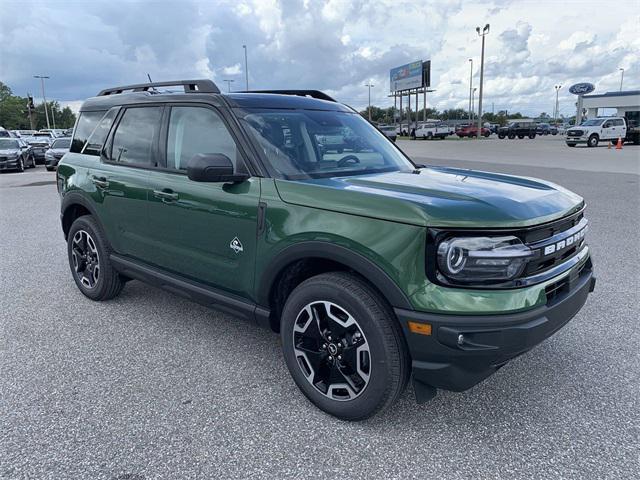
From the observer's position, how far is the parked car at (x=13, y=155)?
20.2 m

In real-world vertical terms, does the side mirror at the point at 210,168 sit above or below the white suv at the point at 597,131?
below

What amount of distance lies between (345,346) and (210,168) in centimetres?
128

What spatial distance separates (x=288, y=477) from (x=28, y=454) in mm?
1345

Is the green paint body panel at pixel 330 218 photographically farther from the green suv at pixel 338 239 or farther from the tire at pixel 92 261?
the tire at pixel 92 261

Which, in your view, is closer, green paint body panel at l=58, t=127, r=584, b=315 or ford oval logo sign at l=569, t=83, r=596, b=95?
green paint body panel at l=58, t=127, r=584, b=315

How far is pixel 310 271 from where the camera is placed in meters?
3.06

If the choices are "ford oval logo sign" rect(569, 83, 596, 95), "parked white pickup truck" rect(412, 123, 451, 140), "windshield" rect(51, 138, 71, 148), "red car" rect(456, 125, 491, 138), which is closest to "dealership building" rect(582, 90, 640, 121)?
"ford oval logo sign" rect(569, 83, 596, 95)

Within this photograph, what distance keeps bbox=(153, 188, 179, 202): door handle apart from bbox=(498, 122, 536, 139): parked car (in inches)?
2047

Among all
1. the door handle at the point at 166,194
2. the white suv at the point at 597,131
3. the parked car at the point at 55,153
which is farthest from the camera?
the white suv at the point at 597,131

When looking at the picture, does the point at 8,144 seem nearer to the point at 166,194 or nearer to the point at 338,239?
the point at 166,194

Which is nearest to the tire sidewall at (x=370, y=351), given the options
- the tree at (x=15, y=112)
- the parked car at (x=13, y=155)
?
the parked car at (x=13, y=155)

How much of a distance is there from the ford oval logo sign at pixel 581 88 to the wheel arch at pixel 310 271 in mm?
65621

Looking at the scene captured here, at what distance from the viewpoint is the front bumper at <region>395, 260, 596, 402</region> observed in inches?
91.1

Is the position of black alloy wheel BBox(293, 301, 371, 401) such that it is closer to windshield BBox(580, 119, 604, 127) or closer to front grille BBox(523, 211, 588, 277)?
front grille BBox(523, 211, 588, 277)
